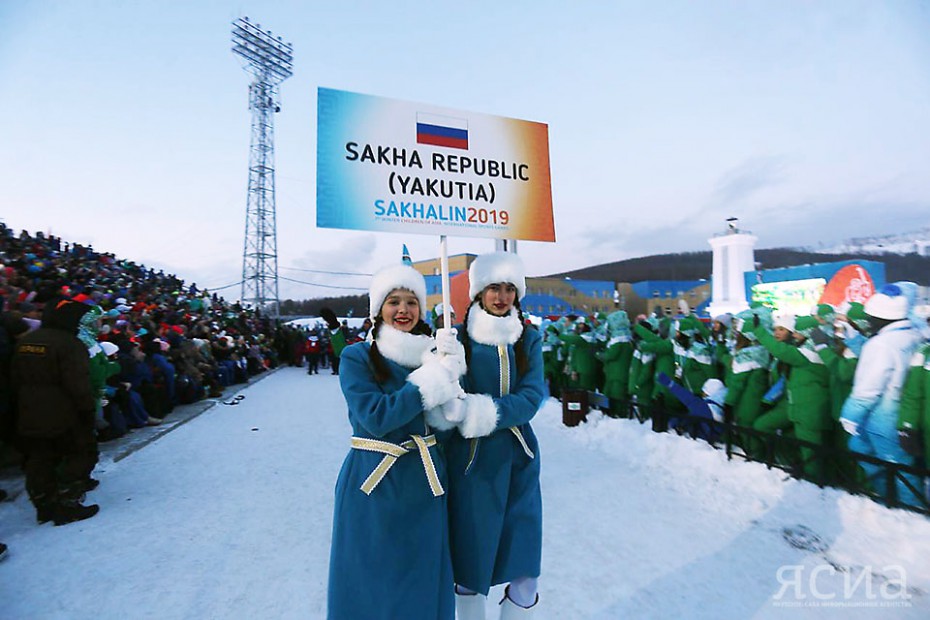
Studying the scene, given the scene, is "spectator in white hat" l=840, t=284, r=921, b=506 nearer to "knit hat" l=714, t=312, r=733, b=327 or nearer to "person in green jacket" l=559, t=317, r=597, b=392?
"knit hat" l=714, t=312, r=733, b=327

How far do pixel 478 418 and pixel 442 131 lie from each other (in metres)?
1.57

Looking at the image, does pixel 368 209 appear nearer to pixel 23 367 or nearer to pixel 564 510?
pixel 564 510

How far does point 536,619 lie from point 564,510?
1590 millimetres

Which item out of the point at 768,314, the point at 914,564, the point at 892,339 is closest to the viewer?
the point at 914,564

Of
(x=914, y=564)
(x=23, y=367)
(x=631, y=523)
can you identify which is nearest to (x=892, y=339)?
(x=914, y=564)

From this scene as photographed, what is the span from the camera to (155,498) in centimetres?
457

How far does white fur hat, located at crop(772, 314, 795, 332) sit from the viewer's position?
488cm

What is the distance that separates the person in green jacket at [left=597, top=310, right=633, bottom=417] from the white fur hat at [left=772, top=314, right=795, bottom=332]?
8.51ft

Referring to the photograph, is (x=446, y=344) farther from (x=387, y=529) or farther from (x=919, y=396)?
(x=919, y=396)

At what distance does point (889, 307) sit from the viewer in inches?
151

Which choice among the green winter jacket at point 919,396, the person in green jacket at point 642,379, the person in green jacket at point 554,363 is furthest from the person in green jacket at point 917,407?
the person in green jacket at point 554,363

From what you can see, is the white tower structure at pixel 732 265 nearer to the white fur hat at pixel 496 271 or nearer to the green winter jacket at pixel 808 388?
the green winter jacket at pixel 808 388

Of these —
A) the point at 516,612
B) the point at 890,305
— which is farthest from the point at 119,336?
the point at 890,305

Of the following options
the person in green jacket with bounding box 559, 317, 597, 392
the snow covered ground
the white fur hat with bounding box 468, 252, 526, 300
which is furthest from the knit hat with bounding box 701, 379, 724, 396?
the white fur hat with bounding box 468, 252, 526, 300
